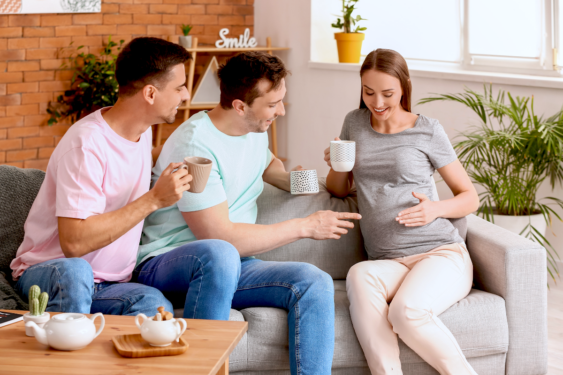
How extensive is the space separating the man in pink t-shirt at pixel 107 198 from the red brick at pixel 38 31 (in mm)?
2902

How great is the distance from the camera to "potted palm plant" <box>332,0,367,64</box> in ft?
14.9

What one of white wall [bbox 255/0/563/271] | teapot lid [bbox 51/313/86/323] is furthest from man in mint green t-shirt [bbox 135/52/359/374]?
white wall [bbox 255/0/563/271]

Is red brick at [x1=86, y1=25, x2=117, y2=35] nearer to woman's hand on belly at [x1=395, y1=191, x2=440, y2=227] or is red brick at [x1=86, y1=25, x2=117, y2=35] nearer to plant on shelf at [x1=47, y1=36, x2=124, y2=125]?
plant on shelf at [x1=47, y1=36, x2=124, y2=125]

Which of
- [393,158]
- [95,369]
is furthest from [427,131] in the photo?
[95,369]

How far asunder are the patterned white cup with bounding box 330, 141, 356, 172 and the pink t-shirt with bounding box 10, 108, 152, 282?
621 millimetres

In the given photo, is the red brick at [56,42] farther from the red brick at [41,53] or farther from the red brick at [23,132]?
the red brick at [23,132]

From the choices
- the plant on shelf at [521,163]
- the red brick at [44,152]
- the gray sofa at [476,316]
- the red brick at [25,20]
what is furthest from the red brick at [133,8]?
the gray sofa at [476,316]

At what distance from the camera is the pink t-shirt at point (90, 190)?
1734 mm

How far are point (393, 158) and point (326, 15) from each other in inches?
114

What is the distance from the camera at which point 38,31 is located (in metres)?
4.53

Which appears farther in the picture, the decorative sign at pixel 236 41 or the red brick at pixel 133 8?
the decorative sign at pixel 236 41

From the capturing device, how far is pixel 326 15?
485 centimetres

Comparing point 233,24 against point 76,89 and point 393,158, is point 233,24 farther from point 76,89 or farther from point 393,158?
point 393,158

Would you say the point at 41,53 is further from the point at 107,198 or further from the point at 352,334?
the point at 352,334
